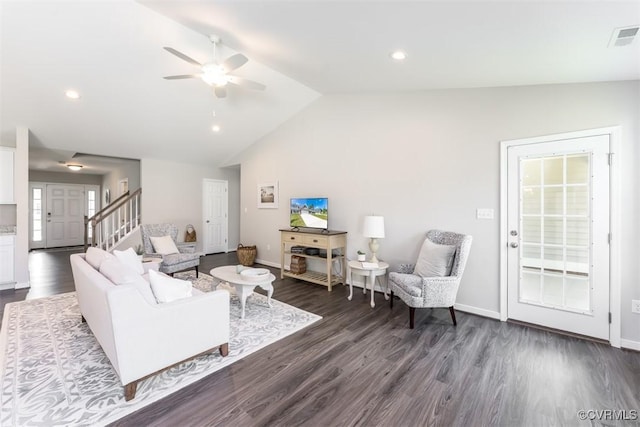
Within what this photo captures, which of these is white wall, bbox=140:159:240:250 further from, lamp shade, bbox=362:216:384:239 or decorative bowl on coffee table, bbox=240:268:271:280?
lamp shade, bbox=362:216:384:239

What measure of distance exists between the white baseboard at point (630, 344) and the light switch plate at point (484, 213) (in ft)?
5.11

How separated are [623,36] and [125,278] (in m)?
3.92

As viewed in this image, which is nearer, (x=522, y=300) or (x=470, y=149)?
(x=522, y=300)

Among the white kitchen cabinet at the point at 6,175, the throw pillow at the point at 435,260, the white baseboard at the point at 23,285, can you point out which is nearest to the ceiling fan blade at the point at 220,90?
the throw pillow at the point at 435,260

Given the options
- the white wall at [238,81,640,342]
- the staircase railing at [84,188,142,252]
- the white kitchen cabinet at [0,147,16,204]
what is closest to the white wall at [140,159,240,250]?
the staircase railing at [84,188,142,252]

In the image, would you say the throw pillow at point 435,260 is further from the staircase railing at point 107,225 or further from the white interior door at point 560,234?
the staircase railing at point 107,225

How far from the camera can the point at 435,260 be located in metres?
3.22

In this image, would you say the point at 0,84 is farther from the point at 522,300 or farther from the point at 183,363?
the point at 522,300

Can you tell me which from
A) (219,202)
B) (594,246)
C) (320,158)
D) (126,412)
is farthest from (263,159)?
(594,246)

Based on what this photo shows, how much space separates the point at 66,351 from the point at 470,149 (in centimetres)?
470

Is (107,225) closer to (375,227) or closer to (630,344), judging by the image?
(375,227)

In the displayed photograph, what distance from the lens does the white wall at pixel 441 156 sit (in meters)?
2.52

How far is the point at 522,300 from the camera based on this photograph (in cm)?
303

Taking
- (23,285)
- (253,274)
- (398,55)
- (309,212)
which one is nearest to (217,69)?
(398,55)
